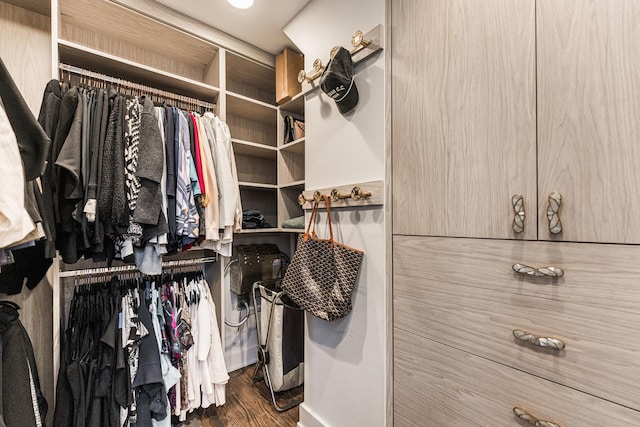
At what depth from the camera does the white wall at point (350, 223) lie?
4.04 ft

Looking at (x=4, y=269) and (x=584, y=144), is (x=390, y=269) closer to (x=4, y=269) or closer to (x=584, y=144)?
(x=584, y=144)

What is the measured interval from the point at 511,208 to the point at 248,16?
6.16 ft

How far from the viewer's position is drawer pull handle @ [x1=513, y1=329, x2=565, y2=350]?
0.72 metres

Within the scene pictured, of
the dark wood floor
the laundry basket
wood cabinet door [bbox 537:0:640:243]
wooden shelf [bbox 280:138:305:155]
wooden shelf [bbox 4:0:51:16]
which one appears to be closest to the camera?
wood cabinet door [bbox 537:0:640:243]

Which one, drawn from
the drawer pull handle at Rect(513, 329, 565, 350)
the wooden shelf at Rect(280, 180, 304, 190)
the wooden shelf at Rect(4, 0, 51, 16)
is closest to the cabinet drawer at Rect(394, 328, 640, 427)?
the drawer pull handle at Rect(513, 329, 565, 350)

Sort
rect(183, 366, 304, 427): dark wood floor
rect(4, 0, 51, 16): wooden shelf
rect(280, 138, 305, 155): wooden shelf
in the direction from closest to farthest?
1. rect(4, 0, 51, 16): wooden shelf
2. rect(183, 366, 304, 427): dark wood floor
3. rect(280, 138, 305, 155): wooden shelf

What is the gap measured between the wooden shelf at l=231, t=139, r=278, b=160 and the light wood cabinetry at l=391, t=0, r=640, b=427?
1.21 metres

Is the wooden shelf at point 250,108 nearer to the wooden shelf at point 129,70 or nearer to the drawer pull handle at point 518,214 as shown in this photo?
the wooden shelf at point 129,70

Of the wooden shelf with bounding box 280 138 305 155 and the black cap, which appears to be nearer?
the black cap

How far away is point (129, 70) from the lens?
1.62 metres

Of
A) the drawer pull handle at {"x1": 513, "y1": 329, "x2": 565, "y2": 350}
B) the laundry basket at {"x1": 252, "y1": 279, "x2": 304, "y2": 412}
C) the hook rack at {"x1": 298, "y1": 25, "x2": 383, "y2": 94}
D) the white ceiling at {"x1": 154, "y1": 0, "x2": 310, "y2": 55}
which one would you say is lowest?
the laundry basket at {"x1": 252, "y1": 279, "x2": 304, "y2": 412}

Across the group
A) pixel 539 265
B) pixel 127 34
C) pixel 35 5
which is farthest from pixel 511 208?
pixel 35 5

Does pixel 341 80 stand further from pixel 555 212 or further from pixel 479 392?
pixel 479 392

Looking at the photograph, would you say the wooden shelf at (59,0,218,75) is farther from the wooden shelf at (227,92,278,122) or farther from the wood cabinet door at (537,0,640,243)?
the wood cabinet door at (537,0,640,243)
